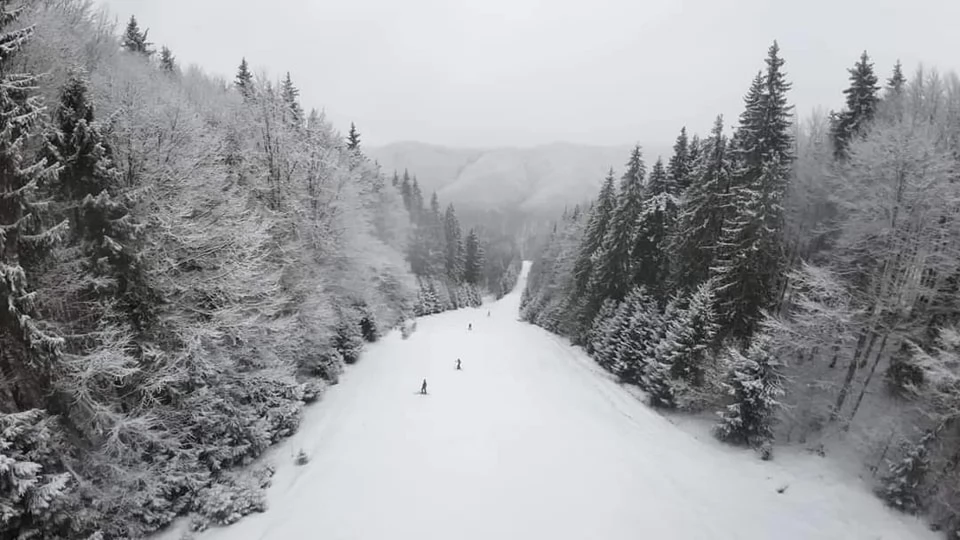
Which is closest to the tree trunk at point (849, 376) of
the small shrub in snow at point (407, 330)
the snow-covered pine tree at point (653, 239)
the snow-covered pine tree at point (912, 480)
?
the snow-covered pine tree at point (912, 480)

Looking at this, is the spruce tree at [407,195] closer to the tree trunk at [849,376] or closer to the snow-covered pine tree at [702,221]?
the snow-covered pine tree at [702,221]

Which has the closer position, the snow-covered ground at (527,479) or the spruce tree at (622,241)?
the snow-covered ground at (527,479)

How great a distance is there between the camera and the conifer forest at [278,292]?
900cm

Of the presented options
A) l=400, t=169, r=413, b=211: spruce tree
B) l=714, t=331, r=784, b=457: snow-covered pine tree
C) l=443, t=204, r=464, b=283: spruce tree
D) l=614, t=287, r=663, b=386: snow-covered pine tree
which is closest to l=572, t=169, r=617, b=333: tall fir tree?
l=614, t=287, r=663, b=386: snow-covered pine tree

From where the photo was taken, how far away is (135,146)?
12.4m

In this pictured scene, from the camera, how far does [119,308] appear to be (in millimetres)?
10883

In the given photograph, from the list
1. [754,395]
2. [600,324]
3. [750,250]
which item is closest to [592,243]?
[600,324]

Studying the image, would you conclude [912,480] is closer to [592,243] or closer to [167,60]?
[592,243]

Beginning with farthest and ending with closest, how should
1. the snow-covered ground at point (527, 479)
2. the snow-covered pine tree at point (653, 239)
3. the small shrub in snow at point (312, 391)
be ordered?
the snow-covered pine tree at point (653, 239) < the small shrub in snow at point (312, 391) < the snow-covered ground at point (527, 479)

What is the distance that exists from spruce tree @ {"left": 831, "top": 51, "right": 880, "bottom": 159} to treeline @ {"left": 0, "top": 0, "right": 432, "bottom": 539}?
114 feet

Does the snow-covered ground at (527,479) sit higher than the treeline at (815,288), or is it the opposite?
the treeline at (815,288)

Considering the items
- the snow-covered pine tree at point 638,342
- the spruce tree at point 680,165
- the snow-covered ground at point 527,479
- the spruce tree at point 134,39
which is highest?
the spruce tree at point 134,39

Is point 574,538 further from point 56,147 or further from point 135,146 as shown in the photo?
point 135,146

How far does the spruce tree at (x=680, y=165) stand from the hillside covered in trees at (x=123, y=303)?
28981 millimetres
